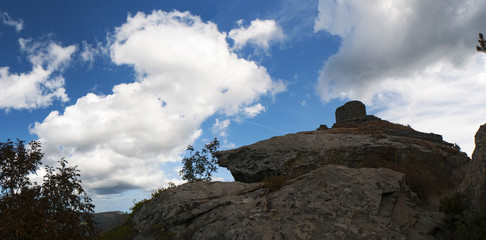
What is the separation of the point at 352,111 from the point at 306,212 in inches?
1144

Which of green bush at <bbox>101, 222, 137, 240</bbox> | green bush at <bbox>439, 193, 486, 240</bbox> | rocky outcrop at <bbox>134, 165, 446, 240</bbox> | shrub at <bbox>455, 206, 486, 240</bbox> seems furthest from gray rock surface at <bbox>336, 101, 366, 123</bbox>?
green bush at <bbox>101, 222, 137, 240</bbox>

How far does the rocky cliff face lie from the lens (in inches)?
293

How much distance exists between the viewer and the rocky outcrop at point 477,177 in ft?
24.6

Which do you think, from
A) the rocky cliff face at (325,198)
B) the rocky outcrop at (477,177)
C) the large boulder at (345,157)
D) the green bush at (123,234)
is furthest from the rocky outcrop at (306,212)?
the large boulder at (345,157)

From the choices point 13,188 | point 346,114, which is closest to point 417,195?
point 13,188

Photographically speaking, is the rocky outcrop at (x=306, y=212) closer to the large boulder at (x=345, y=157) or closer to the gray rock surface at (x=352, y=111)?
the large boulder at (x=345, y=157)

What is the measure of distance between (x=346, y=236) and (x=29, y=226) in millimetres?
7636

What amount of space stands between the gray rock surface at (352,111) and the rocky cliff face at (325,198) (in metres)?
19.1

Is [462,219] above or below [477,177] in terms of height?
below

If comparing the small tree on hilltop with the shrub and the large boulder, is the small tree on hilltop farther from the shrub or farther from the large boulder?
the shrub

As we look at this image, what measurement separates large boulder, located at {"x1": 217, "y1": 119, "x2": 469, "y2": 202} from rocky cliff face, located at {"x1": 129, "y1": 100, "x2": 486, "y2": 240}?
0.05 meters

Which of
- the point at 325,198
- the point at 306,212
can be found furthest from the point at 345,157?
the point at 306,212

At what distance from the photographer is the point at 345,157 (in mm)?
14320

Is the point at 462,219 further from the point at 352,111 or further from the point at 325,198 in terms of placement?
the point at 352,111
